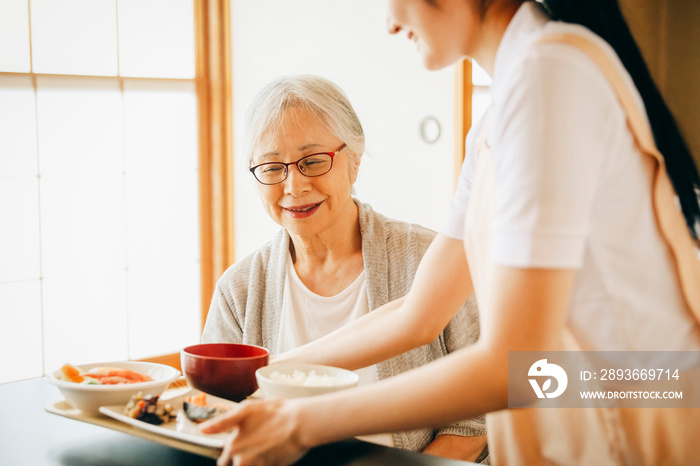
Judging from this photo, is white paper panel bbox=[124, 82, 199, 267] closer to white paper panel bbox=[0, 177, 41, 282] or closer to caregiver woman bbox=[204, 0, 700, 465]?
white paper panel bbox=[0, 177, 41, 282]

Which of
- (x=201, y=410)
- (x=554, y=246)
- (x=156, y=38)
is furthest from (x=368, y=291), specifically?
(x=156, y=38)

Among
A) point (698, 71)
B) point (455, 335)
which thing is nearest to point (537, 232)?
point (455, 335)

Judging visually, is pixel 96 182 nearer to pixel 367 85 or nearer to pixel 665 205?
pixel 367 85

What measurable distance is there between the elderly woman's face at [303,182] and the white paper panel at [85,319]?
247 centimetres

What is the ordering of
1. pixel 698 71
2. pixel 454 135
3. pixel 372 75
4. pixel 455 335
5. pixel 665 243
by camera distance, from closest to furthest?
pixel 665 243 < pixel 455 335 < pixel 454 135 < pixel 372 75 < pixel 698 71

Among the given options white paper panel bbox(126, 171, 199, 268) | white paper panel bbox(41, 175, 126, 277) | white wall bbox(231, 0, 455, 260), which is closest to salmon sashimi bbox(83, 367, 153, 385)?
white wall bbox(231, 0, 455, 260)

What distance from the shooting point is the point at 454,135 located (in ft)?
11.6

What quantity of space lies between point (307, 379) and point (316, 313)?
0.81m

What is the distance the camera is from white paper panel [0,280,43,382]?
3.64 meters

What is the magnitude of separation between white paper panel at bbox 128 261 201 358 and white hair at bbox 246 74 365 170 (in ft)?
8.55

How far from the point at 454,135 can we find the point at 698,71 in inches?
71.9

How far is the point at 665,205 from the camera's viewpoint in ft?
2.67

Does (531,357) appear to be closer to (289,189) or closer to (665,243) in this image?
(665,243)

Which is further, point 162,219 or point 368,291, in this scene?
point 162,219
